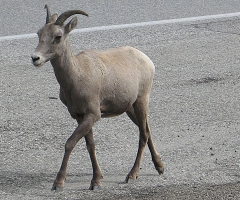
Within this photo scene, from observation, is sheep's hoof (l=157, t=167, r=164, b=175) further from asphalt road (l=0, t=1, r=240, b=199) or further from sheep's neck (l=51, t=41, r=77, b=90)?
sheep's neck (l=51, t=41, r=77, b=90)

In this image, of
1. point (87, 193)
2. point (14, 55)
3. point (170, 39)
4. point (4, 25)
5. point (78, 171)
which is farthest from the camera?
point (4, 25)

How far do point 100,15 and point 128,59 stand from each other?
6516mm

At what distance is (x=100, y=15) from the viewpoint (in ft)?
44.4

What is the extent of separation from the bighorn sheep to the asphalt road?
317 mm

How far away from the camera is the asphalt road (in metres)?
6.79

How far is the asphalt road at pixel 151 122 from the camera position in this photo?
6.79 meters

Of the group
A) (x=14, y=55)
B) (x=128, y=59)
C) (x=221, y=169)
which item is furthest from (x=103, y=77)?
(x=14, y=55)

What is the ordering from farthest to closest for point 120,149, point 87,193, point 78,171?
point 120,149
point 78,171
point 87,193

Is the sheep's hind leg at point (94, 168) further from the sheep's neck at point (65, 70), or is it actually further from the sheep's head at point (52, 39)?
the sheep's head at point (52, 39)

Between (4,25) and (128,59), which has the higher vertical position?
(128,59)

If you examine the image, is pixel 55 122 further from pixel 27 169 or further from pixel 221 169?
pixel 221 169

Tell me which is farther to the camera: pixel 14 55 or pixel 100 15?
pixel 100 15

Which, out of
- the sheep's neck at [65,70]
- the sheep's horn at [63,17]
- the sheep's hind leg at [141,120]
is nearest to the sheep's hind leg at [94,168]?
the sheep's hind leg at [141,120]

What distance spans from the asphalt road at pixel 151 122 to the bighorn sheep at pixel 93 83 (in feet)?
1.04
